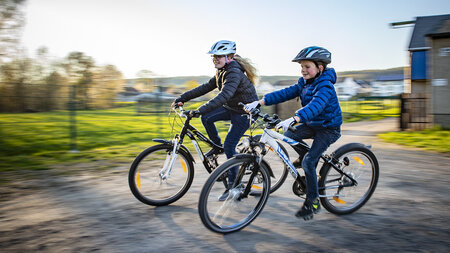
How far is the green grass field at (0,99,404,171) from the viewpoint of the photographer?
747 cm

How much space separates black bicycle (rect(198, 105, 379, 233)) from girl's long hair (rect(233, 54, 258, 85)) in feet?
3.64

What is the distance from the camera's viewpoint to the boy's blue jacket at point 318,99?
137 inches

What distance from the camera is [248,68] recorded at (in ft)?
15.1

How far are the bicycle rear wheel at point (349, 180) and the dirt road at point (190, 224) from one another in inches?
5.3

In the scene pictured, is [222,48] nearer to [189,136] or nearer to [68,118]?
[189,136]

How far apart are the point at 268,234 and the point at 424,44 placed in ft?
98.5

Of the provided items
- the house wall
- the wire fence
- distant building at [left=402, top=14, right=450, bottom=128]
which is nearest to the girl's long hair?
the wire fence

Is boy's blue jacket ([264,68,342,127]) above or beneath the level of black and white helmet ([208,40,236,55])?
beneath

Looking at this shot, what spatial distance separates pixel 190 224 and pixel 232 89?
1.74 m

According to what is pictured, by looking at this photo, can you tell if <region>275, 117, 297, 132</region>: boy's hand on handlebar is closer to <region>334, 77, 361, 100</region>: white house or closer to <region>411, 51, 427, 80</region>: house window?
<region>334, 77, 361, 100</region>: white house

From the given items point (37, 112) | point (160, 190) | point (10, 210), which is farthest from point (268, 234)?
point (37, 112)

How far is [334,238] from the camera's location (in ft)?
10.9

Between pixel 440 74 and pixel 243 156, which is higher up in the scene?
pixel 440 74

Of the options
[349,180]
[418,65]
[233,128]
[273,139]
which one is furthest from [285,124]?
[418,65]
